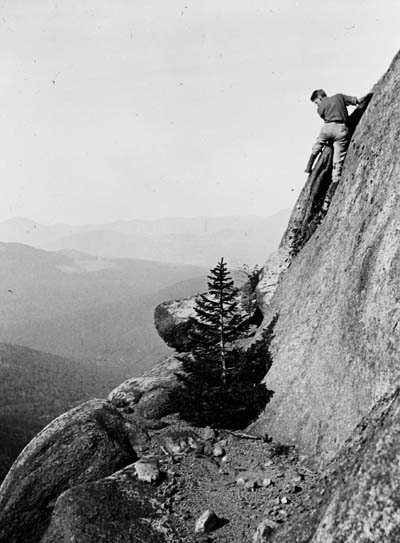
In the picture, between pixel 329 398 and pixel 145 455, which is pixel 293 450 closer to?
pixel 329 398

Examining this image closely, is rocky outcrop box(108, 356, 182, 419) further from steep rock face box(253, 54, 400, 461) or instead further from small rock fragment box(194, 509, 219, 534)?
small rock fragment box(194, 509, 219, 534)

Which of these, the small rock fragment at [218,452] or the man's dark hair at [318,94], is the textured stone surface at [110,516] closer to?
the small rock fragment at [218,452]

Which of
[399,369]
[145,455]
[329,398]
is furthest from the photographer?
[145,455]

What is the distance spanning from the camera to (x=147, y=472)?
1096cm

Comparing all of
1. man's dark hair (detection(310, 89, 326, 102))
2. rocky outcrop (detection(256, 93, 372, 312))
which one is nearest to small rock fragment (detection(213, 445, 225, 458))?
rocky outcrop (detection(256, 93, 372, 312))

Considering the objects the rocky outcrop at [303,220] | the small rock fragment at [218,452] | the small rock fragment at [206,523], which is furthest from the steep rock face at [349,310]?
the small rock fragment at [206,523]

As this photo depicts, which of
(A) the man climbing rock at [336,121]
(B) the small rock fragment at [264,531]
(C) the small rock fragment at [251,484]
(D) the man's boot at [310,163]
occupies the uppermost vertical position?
(A) the man climbing rock at [336,121]

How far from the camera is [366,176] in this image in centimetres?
1228

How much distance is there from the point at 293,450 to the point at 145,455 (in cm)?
502

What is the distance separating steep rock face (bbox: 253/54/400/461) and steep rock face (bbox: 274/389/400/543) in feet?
6.76

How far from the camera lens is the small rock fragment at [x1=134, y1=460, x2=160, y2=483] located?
10.8 m

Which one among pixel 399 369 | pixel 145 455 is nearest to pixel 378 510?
pixel 399 369

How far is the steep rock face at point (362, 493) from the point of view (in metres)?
4.95

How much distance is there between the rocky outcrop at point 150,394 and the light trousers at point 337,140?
35.5ft
